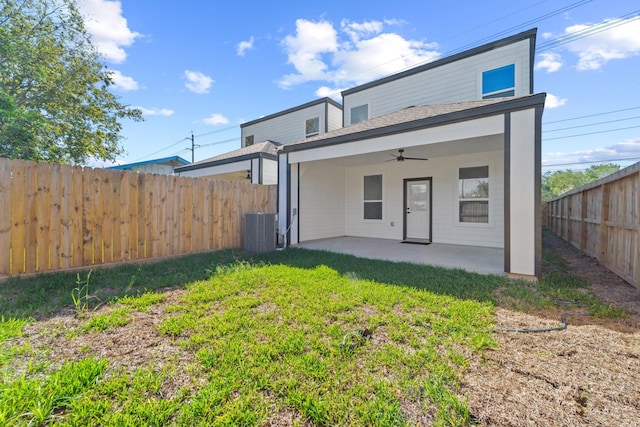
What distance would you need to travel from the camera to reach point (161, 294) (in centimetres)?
366

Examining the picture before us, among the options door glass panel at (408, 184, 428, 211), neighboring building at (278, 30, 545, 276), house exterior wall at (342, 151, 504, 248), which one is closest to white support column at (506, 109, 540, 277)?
neighboring building at (278, 30, 545, 276)

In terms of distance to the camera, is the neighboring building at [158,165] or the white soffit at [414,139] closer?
the white soffit at [414,139]

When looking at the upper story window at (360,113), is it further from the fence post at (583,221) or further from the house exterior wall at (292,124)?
the fence post at (583,221)

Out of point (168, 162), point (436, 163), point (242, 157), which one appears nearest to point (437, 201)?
point (436, 163)

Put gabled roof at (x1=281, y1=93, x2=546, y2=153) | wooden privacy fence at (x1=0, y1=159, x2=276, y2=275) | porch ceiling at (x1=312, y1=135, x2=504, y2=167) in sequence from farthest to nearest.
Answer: porch ceiling at (x1=312, y1=135, x2=504, y2=167) < gabled roof at (x1=281, y1=93, x2=546, y2=153) < wooden privacy fence at (x1=0, y1=159, x2=276, y2=275)

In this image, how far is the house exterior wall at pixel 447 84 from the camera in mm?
7613

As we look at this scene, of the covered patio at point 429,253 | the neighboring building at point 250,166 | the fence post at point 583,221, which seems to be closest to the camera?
the covered patio at point 429,253

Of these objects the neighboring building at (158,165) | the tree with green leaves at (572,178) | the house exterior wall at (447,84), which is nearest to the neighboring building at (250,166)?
the house exterior wall at (447,84)

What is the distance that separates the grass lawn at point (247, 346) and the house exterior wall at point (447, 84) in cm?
630

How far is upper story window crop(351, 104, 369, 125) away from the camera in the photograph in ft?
34.9

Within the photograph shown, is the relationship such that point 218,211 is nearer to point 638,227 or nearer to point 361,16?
point 638,227

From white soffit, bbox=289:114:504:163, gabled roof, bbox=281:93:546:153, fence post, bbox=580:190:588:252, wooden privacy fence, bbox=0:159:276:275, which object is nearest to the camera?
wooden privacy fence, bbox=0:159:276:275

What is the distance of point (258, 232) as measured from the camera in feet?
22.7

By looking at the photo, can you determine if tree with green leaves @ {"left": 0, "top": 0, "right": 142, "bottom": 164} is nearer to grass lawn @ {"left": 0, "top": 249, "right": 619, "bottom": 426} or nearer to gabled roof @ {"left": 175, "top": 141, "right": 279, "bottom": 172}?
gabled roof @ {"left": 175, "top": 141, "right": 279, "bottom": 172}
